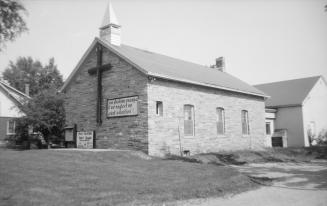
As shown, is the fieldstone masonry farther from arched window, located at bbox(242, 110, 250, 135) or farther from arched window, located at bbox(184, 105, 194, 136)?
arched window, located at bbox(242, 110, 250, 135)

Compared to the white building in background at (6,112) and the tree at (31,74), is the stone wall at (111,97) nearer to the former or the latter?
the white building in background at (6,112)

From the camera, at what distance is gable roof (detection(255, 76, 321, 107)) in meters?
29.5

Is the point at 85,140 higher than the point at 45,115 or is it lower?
lower

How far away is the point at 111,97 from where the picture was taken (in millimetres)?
17562

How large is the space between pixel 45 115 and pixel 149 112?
987 cm

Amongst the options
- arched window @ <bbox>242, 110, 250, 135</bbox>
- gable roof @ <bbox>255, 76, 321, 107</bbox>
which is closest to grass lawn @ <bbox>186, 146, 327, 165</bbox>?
arched window @ <bbox>242, 110, 250, 135</bbox>

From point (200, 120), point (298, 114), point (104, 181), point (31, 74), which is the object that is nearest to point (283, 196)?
point (104, 181)

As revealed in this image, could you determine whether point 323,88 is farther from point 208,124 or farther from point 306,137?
point 208,124

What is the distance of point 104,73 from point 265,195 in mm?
12130

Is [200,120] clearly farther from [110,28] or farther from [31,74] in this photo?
[31,74]

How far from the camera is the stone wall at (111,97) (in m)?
16.0

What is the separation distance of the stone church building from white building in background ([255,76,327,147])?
8.21 meters

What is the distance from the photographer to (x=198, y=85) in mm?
18922

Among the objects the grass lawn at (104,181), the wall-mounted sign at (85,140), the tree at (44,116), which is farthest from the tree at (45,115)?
the grass lawn at (104,181)
